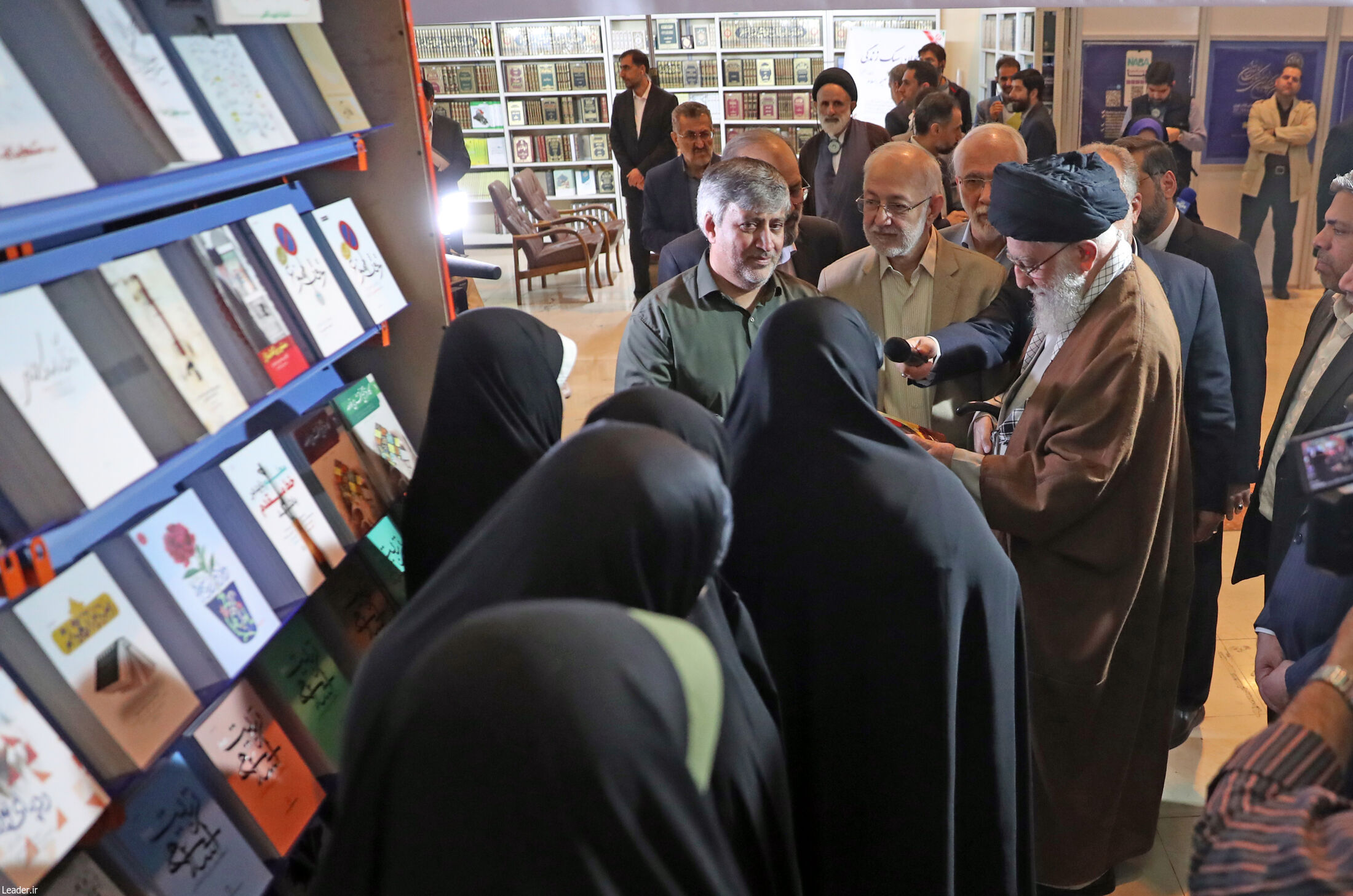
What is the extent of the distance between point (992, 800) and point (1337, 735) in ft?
2.60

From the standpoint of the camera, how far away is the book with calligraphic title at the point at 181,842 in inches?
63.0

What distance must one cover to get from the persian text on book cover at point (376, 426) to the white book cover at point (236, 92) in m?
0.59

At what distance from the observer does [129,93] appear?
1.71 metres

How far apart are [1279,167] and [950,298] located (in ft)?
19.4

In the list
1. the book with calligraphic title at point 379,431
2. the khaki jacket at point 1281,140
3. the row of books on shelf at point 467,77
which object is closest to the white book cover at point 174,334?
the book with calligraphic title at point 379,431

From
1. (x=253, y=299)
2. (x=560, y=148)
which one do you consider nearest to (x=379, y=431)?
(x=253, y=299)

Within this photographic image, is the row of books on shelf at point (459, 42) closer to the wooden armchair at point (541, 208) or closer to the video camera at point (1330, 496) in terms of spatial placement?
the wooden armchair at point (541, 208)

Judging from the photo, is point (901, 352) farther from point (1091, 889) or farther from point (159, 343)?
point (159, 343)

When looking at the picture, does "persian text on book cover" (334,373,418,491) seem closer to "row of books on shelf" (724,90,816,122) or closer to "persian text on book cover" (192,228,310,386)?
"persian text on book cover" (192,228,310,386)

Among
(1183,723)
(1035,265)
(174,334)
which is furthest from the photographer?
(1183,723)

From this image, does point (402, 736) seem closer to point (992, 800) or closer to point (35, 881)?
point (35, 881)

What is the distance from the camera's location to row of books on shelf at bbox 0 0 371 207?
4.78ft

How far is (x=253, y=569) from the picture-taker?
1.91 metres

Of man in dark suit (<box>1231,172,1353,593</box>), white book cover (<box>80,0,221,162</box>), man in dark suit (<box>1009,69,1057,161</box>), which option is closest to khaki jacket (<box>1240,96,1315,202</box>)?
man in dark suit (<box>1009,69,1057,161</box>)
